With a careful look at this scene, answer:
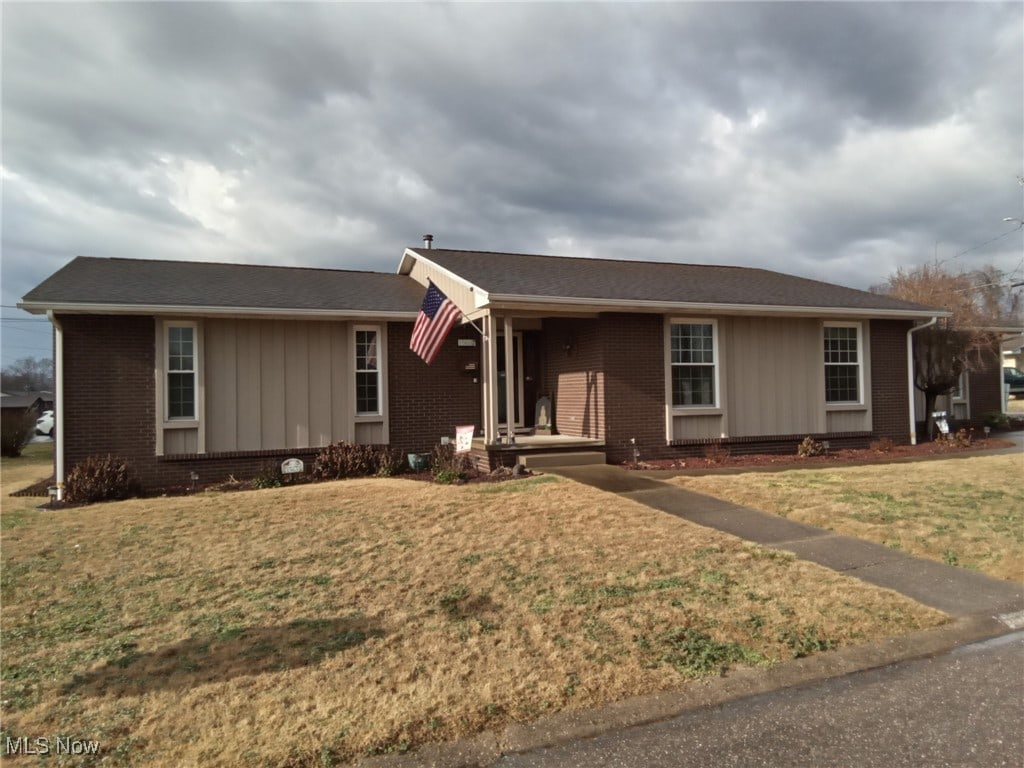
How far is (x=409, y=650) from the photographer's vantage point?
4.38 meters

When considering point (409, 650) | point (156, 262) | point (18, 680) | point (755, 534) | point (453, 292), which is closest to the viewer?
point (18, 680)

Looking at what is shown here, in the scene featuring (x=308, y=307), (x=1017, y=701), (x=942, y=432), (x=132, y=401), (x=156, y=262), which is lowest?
(x=1017, y=701)

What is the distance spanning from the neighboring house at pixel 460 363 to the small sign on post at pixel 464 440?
0.26 metres

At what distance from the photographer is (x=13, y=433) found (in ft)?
66.6

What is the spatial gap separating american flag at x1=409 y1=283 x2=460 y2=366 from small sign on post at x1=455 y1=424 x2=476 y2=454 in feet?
4.27

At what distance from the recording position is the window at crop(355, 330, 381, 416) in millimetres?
12484

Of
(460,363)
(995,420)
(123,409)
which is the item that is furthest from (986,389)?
(123,409)

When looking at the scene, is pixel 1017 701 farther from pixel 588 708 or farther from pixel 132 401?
pixel 132 401

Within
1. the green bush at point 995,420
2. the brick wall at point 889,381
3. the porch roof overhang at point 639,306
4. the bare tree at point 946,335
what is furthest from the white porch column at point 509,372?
the green bush at point 995,420

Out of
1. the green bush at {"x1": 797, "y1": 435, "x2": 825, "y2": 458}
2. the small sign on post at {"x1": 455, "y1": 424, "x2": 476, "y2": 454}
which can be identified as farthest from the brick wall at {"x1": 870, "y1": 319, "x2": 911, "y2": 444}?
the small sign on post at {"x1": 455, "y1": 424, "x2": 476, "y2": 454}

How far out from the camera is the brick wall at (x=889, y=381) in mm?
14273

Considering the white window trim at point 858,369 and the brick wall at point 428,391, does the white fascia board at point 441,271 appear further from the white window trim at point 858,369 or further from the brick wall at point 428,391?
the white window trim at point 858,369

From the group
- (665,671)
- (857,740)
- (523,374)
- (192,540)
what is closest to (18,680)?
(192,540)

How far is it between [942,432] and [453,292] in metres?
11.6
